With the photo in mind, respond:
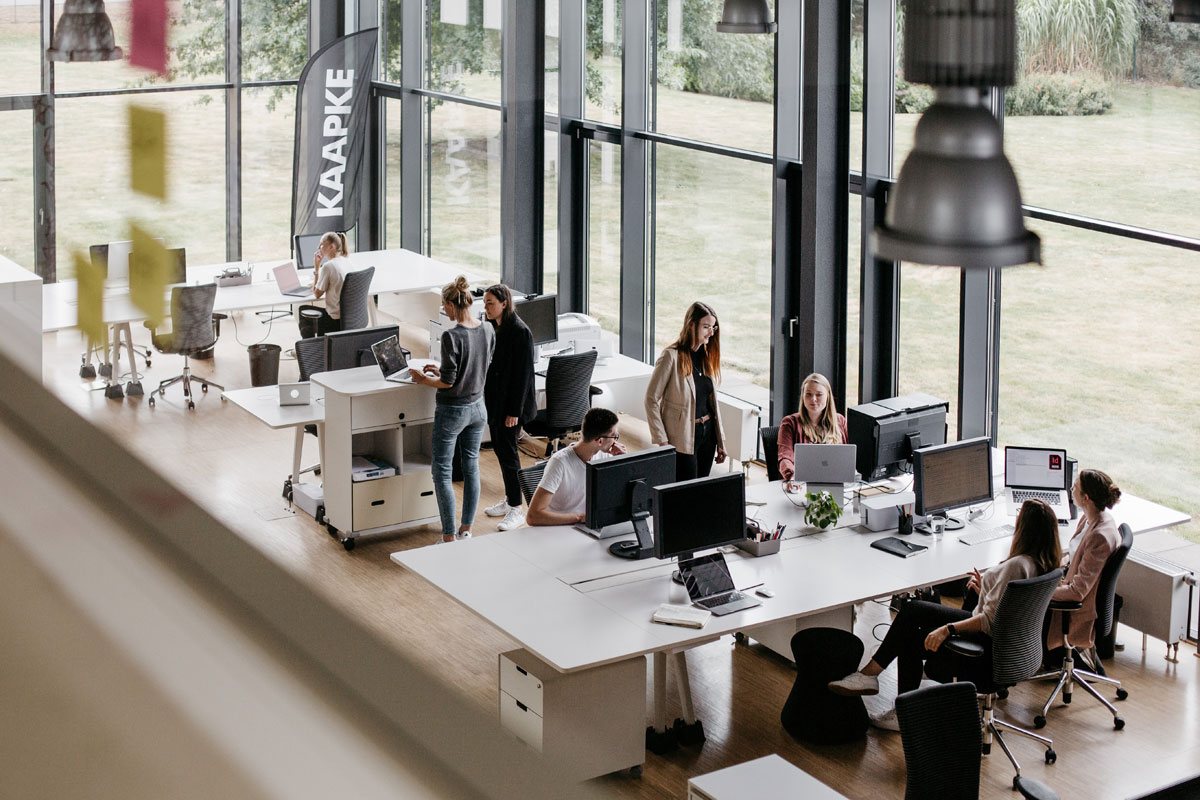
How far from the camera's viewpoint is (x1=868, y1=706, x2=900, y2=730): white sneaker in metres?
5.53

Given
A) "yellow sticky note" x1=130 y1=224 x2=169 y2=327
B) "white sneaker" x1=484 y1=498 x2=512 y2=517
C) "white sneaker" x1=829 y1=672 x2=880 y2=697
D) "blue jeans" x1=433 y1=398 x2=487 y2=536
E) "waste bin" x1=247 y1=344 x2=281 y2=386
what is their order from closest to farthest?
"yellow sticky note" x1=130 y1=224 x2=169 y2=327 < "white sneaker" x1=829 y1=672 x2=880 y2=697 < "blue jeans" x1=433 y1=398 x2=487 y2=536 < "white sneaker" x1=484 y1=498 x2=512 y2=517 < "waste bin" x1=247 y1=344 x2=281 y2=386

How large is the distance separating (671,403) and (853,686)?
78.9 inches

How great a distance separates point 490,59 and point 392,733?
11769 millimetres

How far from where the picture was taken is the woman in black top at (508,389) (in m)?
7.11

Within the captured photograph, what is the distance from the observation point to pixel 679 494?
16.6ft

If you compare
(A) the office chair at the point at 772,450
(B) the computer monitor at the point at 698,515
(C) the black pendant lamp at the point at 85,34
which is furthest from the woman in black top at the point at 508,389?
(C) the black pendant lamp at the point at 85,34

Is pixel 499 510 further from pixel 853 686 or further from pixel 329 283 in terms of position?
pixel 853 686

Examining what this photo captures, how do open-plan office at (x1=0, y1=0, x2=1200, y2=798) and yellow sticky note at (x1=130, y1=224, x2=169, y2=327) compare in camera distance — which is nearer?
open-plan office at (x1=0, y1=0, x2=1200, y2=798)

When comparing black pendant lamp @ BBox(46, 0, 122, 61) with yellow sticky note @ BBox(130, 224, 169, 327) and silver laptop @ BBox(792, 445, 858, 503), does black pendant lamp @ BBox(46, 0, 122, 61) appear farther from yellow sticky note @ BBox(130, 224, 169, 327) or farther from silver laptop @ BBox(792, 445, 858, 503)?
silver laptop @ BBox(792, 445, 858, 503)

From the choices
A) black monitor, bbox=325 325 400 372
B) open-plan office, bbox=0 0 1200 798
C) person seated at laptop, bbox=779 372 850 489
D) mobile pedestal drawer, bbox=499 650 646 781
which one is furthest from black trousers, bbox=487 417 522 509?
mobile pedestal drawer, bbox=499 650 646 781

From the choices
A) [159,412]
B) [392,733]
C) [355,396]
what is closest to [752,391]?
[355,396]

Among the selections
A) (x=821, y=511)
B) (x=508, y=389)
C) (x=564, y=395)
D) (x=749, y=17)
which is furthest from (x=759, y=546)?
(x=749, y=17)

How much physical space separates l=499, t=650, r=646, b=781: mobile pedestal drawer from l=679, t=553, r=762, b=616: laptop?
342 millimetres

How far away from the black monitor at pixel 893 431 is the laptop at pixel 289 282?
548cm
